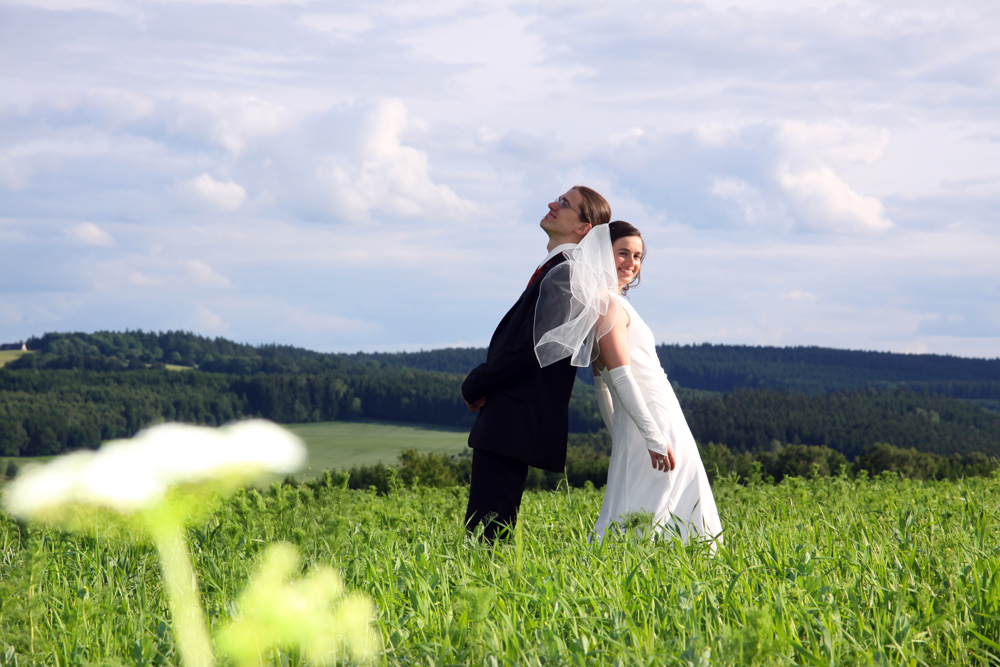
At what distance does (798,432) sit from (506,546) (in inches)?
2521

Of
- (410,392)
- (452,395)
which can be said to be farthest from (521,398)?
(410,392)

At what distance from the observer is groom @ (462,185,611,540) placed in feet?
15.0

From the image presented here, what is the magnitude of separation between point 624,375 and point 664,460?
0.58m

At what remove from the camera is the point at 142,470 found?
670 centimetres

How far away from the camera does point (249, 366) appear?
385 feet

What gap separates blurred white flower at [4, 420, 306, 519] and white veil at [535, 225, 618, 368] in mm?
3192

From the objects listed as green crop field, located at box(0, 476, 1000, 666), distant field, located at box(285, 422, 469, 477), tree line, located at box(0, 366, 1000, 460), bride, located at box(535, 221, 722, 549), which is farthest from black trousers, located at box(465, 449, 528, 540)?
distant field, located at box(285, 422, 469, 477)

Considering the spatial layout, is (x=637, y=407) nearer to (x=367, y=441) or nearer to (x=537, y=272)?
(x=537, y=272)

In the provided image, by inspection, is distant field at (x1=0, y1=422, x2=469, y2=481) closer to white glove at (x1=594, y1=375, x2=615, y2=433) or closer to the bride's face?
white glove at (x1=594, y1=375, x2=615, y2=433)

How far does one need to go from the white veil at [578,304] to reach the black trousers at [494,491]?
26.4 inches

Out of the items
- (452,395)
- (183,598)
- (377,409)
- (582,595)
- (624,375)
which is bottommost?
(377,409)

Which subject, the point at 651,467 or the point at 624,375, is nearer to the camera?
the point at 624,375

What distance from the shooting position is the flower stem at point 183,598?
110 inches

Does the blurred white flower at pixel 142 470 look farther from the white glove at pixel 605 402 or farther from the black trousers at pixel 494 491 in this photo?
the white glove at pixel 605 402
